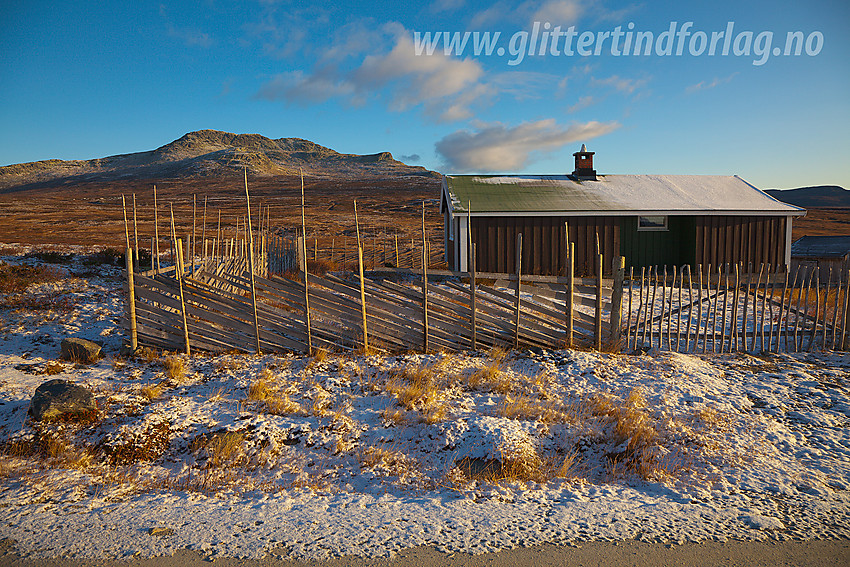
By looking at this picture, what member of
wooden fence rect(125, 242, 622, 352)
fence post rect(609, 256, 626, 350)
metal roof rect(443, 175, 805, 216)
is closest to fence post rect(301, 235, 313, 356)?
wooden fence rect(125, 242, 622, 352)

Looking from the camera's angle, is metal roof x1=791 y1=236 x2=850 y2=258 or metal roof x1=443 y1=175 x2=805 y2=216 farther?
metal roof x1=791 y1=236 x2=850 y2=258

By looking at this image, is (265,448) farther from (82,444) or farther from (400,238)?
(400,238)

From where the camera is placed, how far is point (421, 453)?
516cm

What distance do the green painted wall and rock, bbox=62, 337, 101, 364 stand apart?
611 inches

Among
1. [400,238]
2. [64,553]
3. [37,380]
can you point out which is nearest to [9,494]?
[64,553]

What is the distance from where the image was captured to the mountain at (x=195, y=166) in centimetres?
12025

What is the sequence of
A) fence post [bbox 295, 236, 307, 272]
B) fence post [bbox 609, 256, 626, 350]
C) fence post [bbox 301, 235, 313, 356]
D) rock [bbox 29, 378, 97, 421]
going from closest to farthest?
1. rock [bbox 29, 378, 97, 421]
2. fence post [bbox 295, 236, 307, 272]
3. fence post [bbox 301, 235, 313, 356]
4. fence post [bbox 609, 256, 626, 350]

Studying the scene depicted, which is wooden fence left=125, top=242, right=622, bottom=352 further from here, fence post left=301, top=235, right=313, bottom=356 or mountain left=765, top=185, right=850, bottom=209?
mountain left=765, top=185, right=850, bottom=209

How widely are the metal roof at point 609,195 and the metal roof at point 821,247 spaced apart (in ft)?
17.6

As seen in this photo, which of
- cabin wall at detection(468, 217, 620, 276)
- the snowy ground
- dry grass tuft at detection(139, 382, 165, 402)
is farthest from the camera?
cabin wall at detection(468, 217, 620, 276)

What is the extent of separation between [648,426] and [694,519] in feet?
5.78

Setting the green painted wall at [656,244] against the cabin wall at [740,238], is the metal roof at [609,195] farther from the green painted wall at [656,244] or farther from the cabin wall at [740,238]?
the green painted wall at [656,244]

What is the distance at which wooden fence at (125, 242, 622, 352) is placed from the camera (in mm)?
7984

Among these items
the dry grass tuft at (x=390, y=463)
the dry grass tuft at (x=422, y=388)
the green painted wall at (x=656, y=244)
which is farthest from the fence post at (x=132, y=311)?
the green painted wall at (x=656, y=244)
